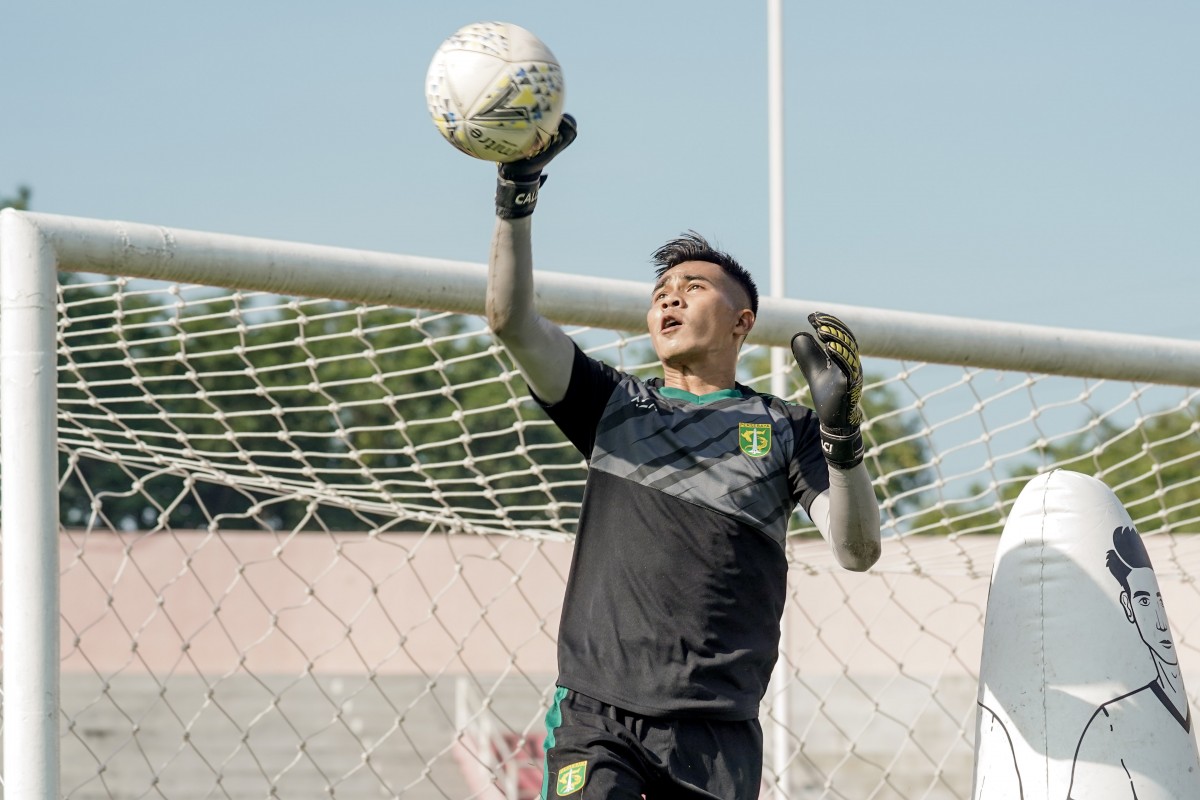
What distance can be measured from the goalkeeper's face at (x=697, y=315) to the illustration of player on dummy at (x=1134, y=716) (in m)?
0.96

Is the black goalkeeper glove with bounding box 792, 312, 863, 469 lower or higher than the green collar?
higher

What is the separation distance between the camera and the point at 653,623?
2.77 meters

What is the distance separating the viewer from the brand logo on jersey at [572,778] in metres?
2.65

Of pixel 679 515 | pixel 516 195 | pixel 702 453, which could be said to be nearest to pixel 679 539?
pixel 679 515

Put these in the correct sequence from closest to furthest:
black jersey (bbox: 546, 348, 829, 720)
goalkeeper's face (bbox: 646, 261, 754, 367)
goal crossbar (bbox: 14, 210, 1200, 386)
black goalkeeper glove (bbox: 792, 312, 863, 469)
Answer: black goalkeeper glove (bbox: 792, 312, 863, 469) < black jersey (bbox: 546, 348, 829, 720) < goalkeeper's face (bbox: 646, 261, 754, 367) < goal crossbar (bbox: 14, 210, 1200, 386)

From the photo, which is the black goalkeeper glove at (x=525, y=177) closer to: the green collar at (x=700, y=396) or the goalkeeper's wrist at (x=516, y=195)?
the goalkeeper's wrist at (x=516, y=195)

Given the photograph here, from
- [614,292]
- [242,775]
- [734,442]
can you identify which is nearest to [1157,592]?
[734,442]

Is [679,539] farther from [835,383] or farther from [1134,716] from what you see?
[1134,716]

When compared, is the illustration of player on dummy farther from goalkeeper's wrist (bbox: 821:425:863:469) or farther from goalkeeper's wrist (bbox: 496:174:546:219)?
goalkeeper's wrist (bbox: 496:174:546:219)

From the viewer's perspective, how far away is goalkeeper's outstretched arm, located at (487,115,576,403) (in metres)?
2.73

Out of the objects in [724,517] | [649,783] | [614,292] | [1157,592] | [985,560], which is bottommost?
[985,560]

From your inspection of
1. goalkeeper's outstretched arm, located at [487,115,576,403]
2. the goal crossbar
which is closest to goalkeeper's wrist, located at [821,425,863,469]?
goalkeeper's outstretched arm, located at [487,115,576,403]

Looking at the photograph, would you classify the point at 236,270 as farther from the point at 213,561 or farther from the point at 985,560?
the point at 213,561

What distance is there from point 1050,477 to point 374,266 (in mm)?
1691
